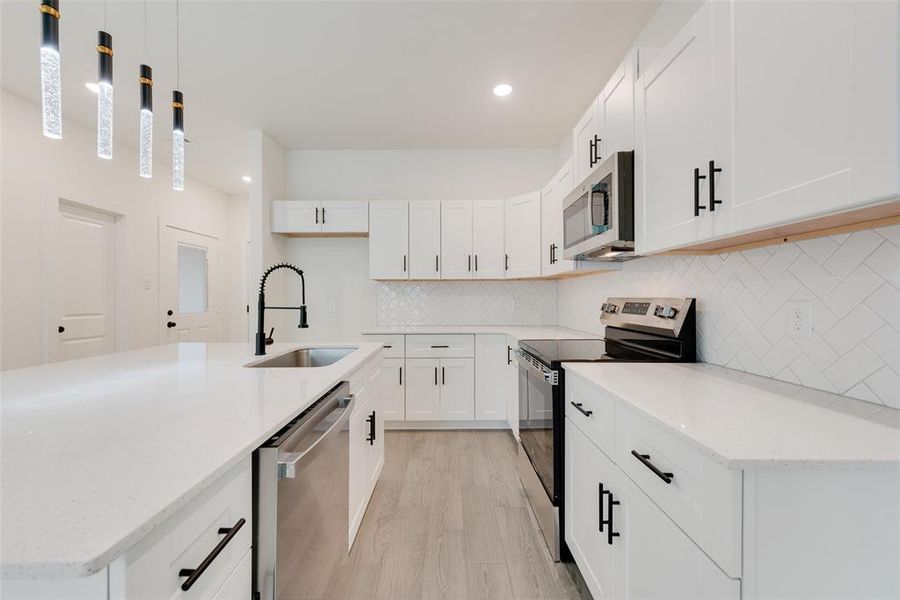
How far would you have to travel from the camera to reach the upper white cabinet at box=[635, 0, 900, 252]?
713mm

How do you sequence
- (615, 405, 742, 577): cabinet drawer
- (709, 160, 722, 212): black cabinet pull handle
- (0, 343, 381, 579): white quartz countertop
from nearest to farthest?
(0, 343, 381, 579): white quartz countertop < (615, 405, 742, 577): cabinet drawer < (709, 160, 722, 212): black cabinet pull handle

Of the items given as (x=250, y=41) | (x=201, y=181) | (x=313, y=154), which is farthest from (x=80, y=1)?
(x=201, y=181)

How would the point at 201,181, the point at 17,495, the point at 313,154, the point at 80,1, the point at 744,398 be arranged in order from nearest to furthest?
the point at 17,495
the point at 744,398
the point at 80,1
the point at 313,154
the point at 201,181

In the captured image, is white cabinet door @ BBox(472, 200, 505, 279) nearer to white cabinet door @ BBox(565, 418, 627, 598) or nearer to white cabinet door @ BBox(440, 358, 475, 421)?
white cabinet door @ BBox(440, 358, 475, 421)

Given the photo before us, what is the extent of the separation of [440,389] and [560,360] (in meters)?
1.80

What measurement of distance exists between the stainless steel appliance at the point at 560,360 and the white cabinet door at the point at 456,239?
1.46m

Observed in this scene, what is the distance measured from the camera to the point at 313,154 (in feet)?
13.0

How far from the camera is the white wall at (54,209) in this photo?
2.85m

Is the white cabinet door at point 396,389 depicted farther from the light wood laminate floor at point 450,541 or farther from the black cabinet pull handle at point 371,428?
the black cabinet pull handle at point 371,428

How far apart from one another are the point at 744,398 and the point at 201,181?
5.99 m

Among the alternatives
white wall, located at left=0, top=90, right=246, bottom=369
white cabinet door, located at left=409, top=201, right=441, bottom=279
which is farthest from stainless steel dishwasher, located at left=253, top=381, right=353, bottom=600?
white wall, located at left=0, top=90, right=246, bottom=369

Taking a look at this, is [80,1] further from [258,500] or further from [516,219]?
[516,219]

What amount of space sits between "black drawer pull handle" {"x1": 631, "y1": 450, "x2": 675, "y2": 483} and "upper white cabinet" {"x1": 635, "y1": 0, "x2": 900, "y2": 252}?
0.66 metres

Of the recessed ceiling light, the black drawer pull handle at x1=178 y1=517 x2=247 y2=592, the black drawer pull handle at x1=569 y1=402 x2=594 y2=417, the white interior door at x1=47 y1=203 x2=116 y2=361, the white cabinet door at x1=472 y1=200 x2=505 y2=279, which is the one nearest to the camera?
the black drawer pull handle at x1=178 y1=517 x2=247 y2=592
